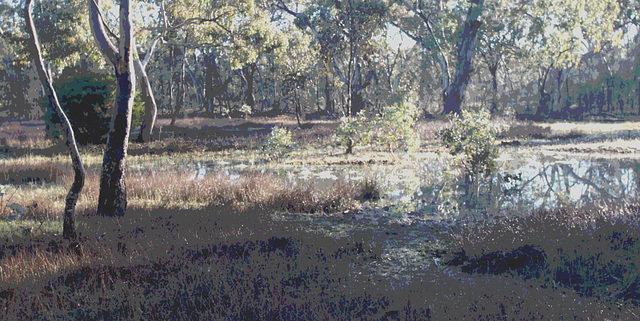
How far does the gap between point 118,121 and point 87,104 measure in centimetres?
1636

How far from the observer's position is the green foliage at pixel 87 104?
21750mm

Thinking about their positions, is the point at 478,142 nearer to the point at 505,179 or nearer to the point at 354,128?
the point at 505,179

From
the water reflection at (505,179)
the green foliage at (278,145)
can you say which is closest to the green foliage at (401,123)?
the water reflection at (505,179)

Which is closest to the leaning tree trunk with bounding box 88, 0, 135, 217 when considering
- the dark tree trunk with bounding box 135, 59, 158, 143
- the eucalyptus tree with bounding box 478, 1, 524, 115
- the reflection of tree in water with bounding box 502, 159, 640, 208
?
the reflection of tree in water with bounding box 502, 159, 640, 208

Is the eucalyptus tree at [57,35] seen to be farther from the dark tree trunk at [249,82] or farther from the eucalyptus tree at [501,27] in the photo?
the eucalyptus tree at [501,27]

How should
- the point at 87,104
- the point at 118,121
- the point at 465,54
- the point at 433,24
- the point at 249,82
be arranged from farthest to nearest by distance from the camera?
the point at 249,82 → the point at 433,24 → the point at 465,54 → the point at 87,104 → the point at 118,121

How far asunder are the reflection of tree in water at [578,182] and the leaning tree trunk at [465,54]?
49.5 ft

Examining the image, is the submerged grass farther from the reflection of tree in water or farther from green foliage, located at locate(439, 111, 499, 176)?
green foliage, located at locate(439, 111, 499, 176)

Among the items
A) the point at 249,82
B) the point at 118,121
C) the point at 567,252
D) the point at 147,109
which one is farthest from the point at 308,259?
the point at 249,82

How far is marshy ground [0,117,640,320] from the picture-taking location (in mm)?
4312

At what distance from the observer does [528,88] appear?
7162 cm

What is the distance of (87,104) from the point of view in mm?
21953

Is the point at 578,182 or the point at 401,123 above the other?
the point at 401,123

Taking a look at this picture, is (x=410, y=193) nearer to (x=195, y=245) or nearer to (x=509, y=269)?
(x=509, y=269)
